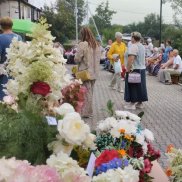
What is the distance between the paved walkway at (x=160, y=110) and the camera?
745 centimetres

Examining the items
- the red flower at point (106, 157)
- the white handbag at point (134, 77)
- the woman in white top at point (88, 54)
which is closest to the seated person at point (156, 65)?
the white handbag at point (134, 77)

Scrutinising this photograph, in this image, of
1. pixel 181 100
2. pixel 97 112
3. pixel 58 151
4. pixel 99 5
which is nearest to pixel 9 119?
pixel 58 151

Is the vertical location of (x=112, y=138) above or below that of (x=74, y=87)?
below

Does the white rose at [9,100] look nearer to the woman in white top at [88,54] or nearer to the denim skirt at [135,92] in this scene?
the woman in white top at [88,54]

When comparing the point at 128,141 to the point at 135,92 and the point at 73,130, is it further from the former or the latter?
the point at 135,92

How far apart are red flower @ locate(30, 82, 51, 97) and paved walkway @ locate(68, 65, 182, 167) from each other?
2632 mm

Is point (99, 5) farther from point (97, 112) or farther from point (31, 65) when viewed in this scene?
point (31, 65)

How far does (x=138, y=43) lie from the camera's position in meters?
9.47

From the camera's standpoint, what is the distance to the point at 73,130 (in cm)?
206

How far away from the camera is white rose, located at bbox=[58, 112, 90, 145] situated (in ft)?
6.73

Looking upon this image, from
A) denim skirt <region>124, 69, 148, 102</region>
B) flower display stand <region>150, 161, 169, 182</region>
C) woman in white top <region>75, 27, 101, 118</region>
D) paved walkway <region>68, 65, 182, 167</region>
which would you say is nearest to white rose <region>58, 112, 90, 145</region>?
flower display stand <region>150, 161, 169, 182</region>

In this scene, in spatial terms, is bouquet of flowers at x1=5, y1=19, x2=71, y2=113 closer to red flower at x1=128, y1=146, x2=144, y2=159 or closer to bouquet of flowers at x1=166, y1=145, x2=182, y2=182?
red flower at x1=128, y1=146, x2=144, y2=159

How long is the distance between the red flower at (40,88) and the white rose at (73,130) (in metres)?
0.77

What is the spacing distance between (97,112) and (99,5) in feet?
221
